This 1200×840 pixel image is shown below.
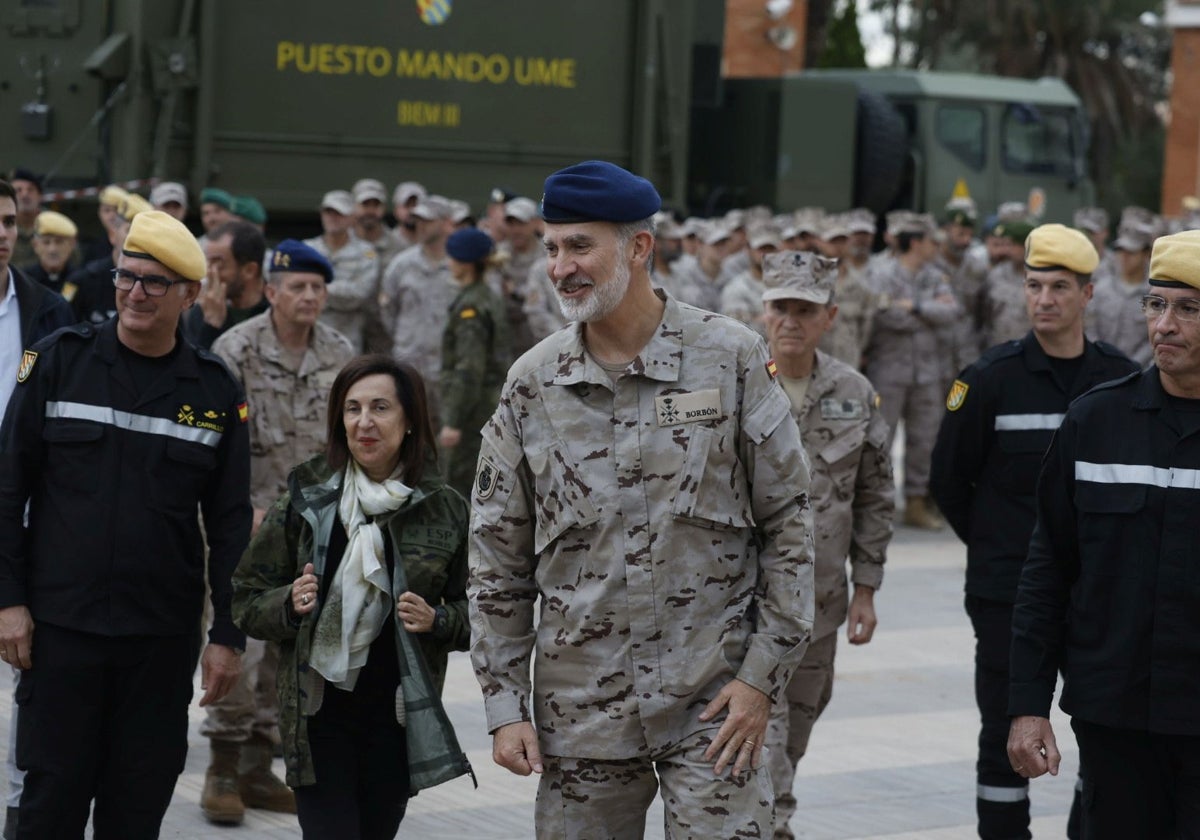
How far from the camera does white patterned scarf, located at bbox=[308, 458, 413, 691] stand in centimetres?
503

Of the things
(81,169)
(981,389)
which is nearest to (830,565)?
(981,389)

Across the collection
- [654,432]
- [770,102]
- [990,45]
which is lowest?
[654,432]

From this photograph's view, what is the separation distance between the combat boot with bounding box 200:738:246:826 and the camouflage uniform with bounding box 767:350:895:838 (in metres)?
1.88

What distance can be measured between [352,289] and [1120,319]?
6.22 meters

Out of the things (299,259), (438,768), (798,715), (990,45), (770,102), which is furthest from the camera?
(990,45)

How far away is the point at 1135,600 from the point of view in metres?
4.58

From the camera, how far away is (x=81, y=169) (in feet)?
46.2


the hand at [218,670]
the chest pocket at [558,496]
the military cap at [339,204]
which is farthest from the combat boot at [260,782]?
the military cap at [339,204]

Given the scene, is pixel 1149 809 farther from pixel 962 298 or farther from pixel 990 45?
pixel 990 45

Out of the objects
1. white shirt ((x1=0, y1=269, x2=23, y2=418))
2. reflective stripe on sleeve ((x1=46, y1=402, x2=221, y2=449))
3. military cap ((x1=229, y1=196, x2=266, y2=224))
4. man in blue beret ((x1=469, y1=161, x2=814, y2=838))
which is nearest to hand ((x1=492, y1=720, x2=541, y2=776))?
man in blue beret ((x1=469, y1=161, x2=814, y2=838))

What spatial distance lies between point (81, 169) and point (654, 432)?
10.7 metres

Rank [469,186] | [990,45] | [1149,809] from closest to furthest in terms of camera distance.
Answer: [1149,809]
[469,186]
[990,45]

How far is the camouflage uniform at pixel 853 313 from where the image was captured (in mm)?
14438

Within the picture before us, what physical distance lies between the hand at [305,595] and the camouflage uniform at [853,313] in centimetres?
959
